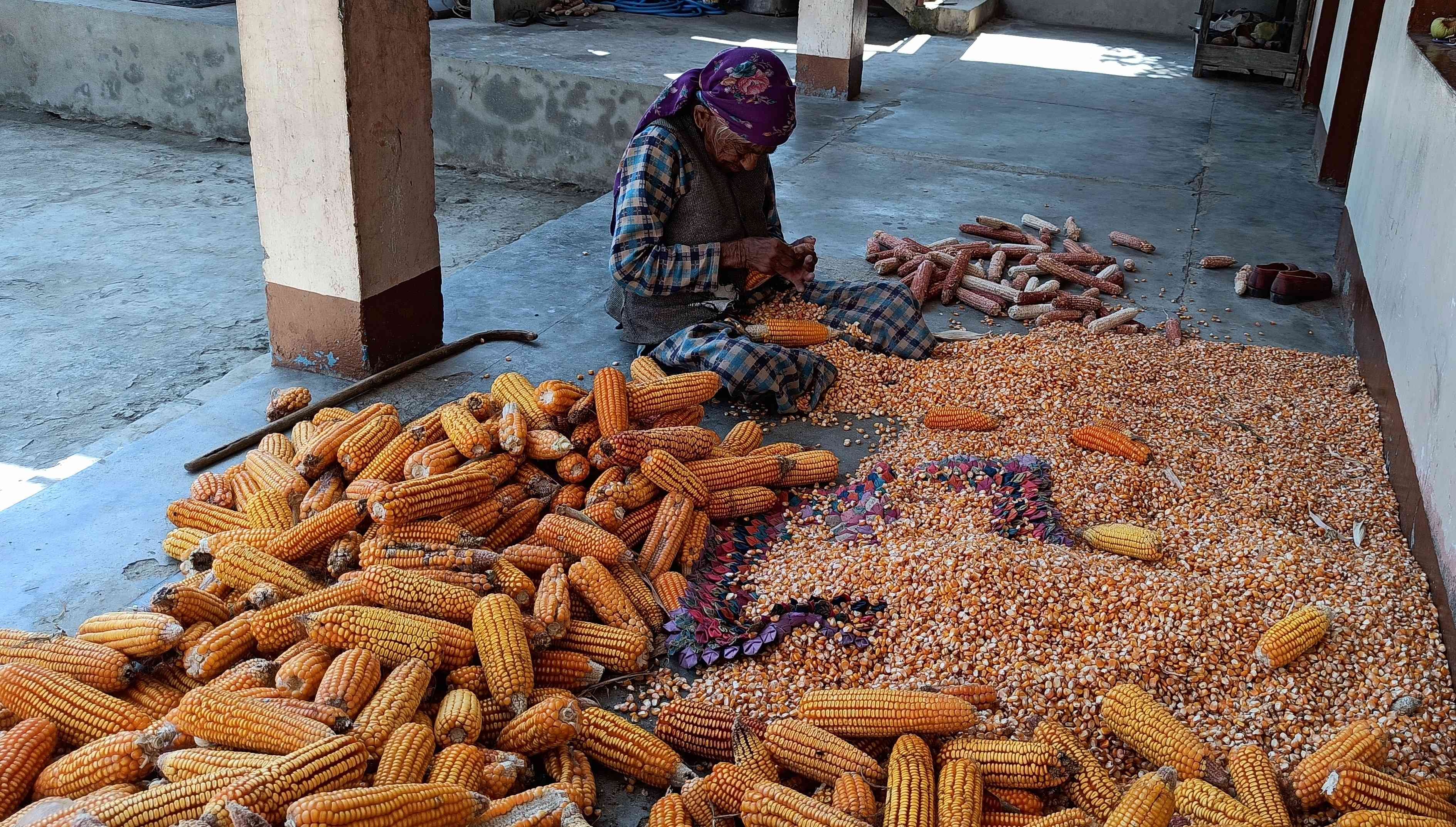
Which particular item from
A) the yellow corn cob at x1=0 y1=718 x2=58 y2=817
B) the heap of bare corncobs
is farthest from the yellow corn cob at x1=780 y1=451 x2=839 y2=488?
the yellow corn cob at x1=0 y1=718 x2=58 y2=817

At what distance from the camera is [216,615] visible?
291 cm

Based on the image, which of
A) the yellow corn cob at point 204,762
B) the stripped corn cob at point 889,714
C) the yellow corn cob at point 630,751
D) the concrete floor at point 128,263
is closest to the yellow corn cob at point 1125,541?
the stripped corn cob at point 889,714

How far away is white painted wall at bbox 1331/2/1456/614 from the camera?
3340 mm

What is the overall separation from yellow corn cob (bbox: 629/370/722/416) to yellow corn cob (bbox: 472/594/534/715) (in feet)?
3.35

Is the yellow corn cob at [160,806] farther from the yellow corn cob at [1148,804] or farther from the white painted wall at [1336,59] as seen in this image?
the white painted wall at [1336,59]

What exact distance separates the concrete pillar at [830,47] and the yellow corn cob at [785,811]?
8.82 metres

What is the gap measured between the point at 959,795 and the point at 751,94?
2.89 m

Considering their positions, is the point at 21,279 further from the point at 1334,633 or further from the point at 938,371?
the point at 1334,633

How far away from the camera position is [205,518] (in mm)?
3424

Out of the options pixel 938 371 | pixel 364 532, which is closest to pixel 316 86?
pixel 364 532

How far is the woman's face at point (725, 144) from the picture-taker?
4441 mm

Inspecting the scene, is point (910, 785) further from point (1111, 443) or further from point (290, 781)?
point (1111, 443)

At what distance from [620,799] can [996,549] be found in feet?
4.50

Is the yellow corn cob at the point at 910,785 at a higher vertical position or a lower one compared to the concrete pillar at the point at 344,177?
lower
